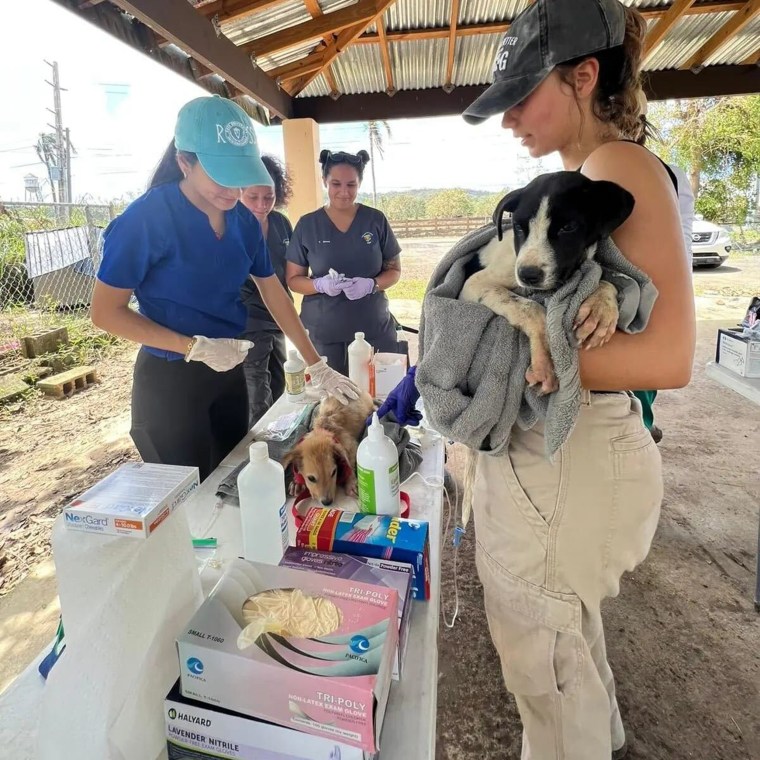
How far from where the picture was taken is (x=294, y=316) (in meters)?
2.04

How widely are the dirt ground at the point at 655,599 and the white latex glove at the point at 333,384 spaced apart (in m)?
1.17

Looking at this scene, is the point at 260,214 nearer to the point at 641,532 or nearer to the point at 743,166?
the point at 641,532

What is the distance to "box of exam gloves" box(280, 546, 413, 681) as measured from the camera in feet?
2.94

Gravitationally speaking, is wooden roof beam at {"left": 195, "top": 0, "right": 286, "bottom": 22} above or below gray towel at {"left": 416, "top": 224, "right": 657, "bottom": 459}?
above

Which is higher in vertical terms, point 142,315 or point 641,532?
point 142,315

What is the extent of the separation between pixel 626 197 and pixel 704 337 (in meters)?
6.74

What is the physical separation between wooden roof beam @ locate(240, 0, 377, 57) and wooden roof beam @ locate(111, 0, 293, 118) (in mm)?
166

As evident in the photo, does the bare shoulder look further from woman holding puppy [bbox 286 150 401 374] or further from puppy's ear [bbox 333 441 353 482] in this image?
woman holding puppy [bbox 286 150 401 374]

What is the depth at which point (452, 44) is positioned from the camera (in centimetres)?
434

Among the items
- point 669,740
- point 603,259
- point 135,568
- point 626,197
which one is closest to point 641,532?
point 603,259

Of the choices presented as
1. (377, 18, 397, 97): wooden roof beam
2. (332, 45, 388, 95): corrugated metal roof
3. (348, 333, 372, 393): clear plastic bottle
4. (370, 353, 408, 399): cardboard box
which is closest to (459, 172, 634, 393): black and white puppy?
(348, 333, 372, 393): clear plastic bottle

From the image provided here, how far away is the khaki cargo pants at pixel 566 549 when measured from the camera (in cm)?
99

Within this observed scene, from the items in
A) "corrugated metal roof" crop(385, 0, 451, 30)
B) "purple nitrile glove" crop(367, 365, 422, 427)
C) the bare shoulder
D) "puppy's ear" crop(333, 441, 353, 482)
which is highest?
"corrugated metal roof" crop(385, 0, 451, 30)

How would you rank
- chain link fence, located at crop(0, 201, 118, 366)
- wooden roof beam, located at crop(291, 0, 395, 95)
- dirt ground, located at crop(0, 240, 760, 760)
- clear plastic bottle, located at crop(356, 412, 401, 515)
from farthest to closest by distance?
chain link fence, located at crop(0, 201, 118, 366) < wooden roof beam, located at crop(291, 0, 395, 95) < dirt ground, located at crop(0, 240, 760, 760) < clear plastic bottle, located at crop(356, 412, 401, 515)
